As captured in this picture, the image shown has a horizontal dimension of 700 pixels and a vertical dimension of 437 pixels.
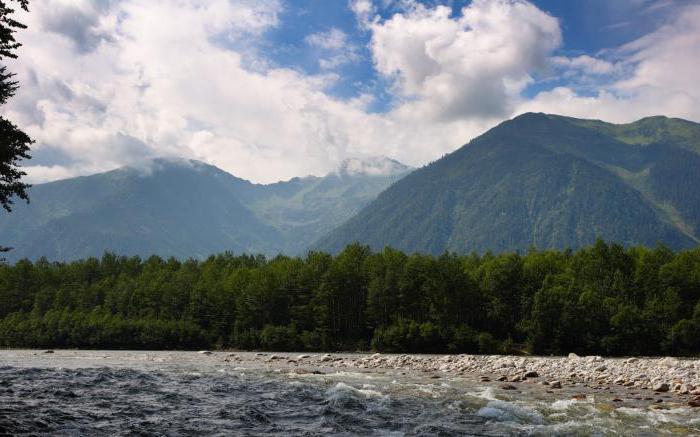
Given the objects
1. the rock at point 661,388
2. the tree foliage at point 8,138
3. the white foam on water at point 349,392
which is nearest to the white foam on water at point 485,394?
the white foam on water at point 349,392

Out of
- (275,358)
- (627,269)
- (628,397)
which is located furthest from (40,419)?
(627,269)

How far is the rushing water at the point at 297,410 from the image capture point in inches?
915

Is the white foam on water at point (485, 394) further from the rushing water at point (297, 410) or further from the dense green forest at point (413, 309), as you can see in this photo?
the dense green forest at point (413, 309)

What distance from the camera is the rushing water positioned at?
23.2 m

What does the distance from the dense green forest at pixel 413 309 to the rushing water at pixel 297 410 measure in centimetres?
4343

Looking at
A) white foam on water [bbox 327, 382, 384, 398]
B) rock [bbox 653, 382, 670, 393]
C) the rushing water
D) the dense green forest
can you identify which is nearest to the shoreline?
rock [bbox 653, 382, 670, 393]

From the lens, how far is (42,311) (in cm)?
11850

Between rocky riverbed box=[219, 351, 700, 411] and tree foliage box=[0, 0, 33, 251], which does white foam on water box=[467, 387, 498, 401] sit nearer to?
rocky riverbed box=[219, 351, 700, 411]

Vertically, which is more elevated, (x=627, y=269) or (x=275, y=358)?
(x=627, y=269)

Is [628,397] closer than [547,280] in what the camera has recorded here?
Yes

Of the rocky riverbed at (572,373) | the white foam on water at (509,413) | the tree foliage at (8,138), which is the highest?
the tree foliage at (8,138)

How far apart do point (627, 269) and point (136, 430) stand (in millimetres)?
98951

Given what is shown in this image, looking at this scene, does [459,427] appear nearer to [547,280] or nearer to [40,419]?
[40,419]

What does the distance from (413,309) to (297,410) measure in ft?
214
